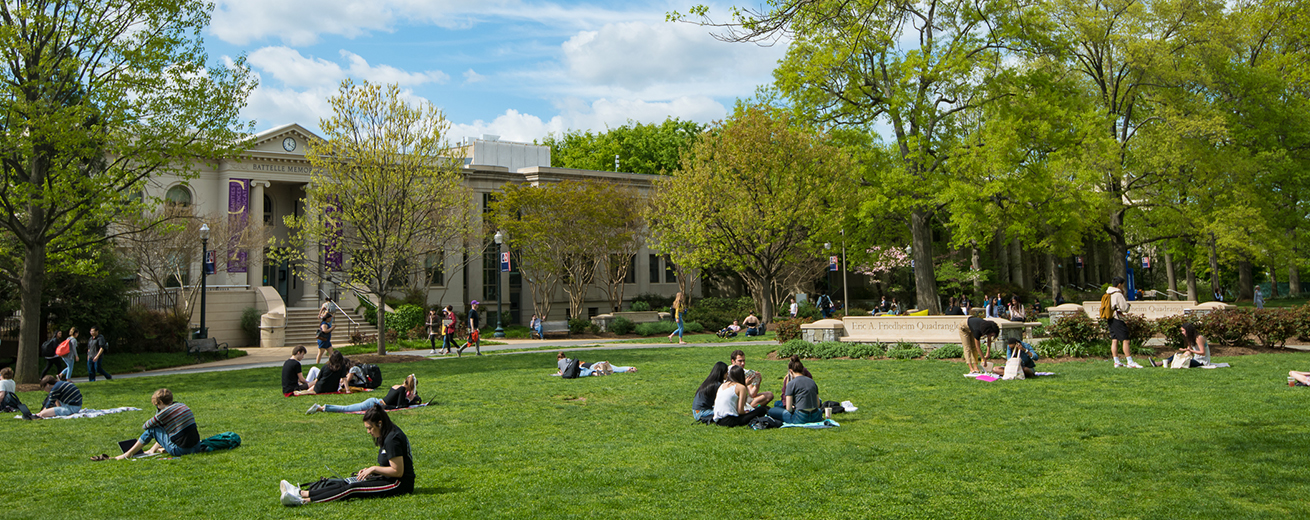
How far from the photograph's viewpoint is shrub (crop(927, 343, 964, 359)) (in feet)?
64.6

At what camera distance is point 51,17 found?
19016mm

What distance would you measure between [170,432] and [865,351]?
51.2ft

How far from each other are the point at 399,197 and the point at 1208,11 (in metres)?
36.5

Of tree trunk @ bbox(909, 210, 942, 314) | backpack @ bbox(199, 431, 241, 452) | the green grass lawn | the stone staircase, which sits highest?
tree trunk @ bbox(909, 210, 942, 314)

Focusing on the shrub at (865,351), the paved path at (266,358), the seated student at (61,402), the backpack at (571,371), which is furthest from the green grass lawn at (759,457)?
the paved path at (266,358)

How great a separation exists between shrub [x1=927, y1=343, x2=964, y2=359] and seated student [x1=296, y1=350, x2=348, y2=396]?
12.8 metres

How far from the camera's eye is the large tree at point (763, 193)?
1249 inches

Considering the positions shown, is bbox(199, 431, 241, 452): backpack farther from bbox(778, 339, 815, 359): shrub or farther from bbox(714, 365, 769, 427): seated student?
bbox(778, 339, 815, 359): shrub

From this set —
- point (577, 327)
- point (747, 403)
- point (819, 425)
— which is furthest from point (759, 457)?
point (577, 327)

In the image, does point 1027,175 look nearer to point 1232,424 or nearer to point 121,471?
point 1232,424

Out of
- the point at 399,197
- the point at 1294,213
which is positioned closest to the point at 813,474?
the point at 399,197

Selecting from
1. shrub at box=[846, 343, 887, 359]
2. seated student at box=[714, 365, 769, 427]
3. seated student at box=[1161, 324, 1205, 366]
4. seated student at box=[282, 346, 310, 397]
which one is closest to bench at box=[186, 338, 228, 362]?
seated student at box=[282, 346, 310, 397]

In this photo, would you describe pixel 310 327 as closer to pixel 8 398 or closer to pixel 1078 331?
pixel 8 398

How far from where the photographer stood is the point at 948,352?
1975cm
